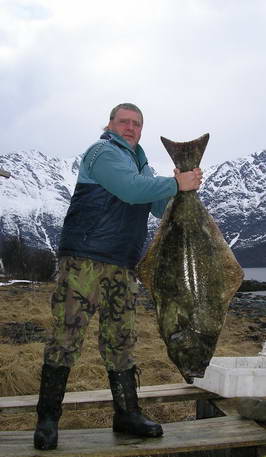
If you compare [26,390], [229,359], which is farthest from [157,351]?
[229,359]

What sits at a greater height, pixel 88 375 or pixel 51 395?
pixel 51 395

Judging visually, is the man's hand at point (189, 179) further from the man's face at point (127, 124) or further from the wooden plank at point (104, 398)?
the wooden plank at point (104, 398)

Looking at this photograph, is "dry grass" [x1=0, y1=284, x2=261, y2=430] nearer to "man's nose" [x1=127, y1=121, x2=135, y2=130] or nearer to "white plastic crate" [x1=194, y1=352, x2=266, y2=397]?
"white plastic crate" [x1=194, y1=352, x2=266, y2=397]

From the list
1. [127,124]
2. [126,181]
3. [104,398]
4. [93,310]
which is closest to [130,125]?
[127,124]

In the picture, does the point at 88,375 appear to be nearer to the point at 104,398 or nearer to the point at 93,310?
the point at 104,398

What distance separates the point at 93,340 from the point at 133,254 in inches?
301

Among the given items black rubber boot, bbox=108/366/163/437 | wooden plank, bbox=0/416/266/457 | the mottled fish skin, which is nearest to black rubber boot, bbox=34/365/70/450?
wooden plank, bbox=0/416/266/457

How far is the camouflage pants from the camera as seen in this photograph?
3.89 meters

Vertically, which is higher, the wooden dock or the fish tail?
the fish tail

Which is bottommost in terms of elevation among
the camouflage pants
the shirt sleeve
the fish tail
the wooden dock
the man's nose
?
the wooden dock

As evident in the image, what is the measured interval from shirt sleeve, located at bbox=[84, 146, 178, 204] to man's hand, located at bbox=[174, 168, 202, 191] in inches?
2.4

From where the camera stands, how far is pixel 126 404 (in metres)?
4.21

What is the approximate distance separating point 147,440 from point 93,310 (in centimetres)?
108

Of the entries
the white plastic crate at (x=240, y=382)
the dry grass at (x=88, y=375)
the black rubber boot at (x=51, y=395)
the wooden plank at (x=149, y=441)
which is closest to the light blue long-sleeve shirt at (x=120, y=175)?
the black rubber boot at (x=51, y=395)
